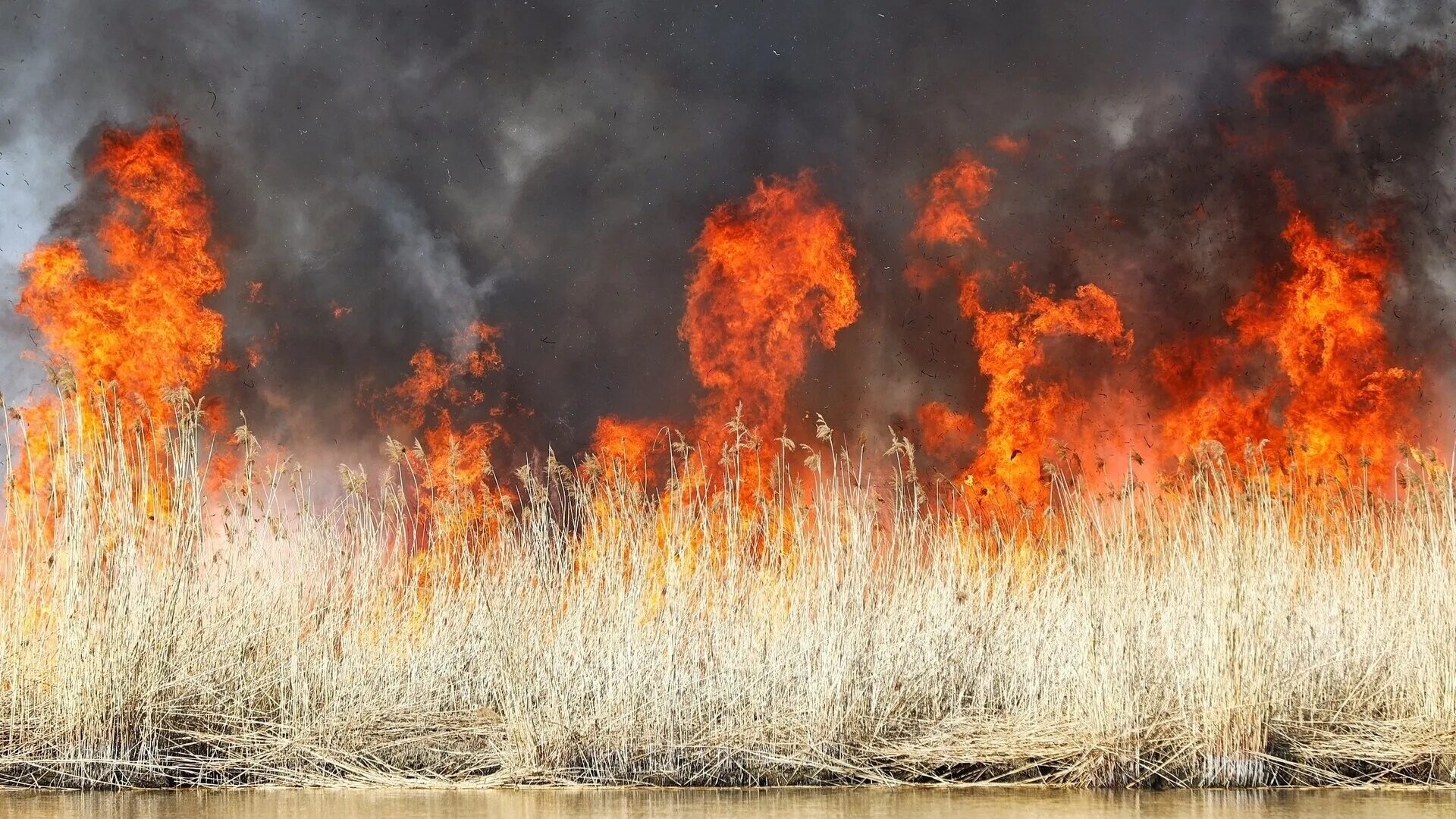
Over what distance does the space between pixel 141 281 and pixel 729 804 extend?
1174 cm

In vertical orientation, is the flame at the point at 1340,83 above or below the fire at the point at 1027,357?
above

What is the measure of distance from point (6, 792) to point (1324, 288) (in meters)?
14.1

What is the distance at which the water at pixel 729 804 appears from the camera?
15.1 ft

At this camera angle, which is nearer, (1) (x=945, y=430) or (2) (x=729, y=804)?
(2) (x=729, y=804)

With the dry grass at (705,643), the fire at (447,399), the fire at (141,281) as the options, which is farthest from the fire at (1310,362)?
the fire at (141,281)

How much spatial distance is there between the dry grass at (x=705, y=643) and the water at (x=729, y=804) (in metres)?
0.25

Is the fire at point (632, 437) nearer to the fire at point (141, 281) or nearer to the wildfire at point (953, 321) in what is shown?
the wildfire at point (953, 321)

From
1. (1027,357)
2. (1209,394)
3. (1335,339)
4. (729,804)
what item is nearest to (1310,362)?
(1335,339)

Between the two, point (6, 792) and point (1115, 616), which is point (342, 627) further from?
point (1115, 616)

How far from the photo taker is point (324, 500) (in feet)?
22.3

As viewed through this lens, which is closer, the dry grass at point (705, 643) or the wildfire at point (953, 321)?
the dry grass at point (705, 643)

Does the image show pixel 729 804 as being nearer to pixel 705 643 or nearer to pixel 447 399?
pixel 705 643

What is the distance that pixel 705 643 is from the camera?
593cm

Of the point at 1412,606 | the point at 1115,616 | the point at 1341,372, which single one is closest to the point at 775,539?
the point at 1115,616
